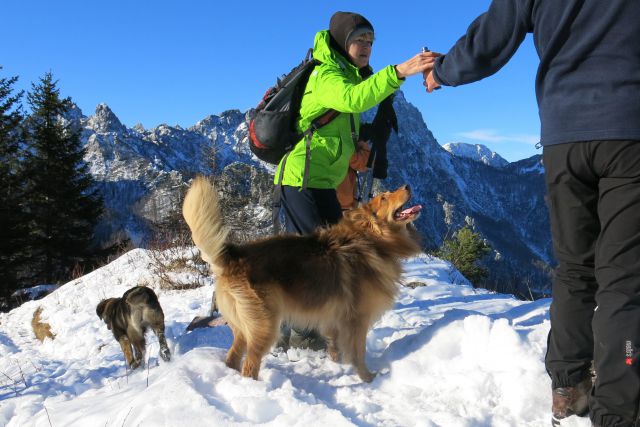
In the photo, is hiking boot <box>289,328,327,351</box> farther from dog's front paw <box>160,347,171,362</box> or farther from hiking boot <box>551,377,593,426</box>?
dog's front paw <box>160,347,171,362</box>

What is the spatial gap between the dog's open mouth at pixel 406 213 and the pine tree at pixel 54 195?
2202 centimetres

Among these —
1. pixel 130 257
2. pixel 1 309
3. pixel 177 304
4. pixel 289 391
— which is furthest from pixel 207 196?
pixel 1 309

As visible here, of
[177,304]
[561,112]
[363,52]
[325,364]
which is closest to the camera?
[561,112]

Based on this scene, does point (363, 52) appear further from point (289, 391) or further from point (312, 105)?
point (289, 391)

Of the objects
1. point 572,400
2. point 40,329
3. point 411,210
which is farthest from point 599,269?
point 40,329

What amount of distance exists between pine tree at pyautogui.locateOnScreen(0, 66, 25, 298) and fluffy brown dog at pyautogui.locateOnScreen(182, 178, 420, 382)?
805 inches

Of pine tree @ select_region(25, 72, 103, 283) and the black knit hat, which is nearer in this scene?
the black knit hat

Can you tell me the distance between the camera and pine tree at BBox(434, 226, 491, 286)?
59.6 ft

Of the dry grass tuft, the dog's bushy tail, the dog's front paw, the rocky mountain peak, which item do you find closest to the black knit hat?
the dog's bushy tail

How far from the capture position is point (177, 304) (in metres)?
8.05

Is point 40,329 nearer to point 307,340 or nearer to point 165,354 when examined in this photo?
point 165,354

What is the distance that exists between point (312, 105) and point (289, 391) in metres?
2.35

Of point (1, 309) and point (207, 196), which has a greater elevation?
point (207, 196)

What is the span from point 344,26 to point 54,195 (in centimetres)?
2357
